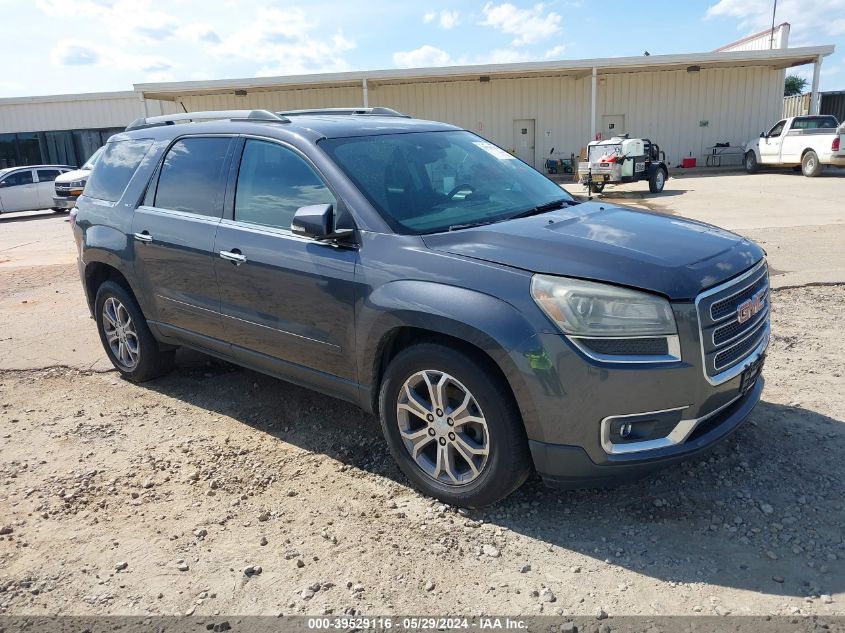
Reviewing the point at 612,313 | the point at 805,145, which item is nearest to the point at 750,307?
the point at 612,313

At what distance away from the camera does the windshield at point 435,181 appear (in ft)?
11.6

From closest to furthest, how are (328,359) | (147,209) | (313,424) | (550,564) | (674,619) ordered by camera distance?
(674,619), (550,564), (328,359), (313,424), (147,209)

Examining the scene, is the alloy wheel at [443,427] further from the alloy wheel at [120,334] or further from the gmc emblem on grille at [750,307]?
the alloy wheel at [120,334]

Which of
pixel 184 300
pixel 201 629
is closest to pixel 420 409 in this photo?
pixel 201 629

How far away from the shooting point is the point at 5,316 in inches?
304

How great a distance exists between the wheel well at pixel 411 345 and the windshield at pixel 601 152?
51.7 feet

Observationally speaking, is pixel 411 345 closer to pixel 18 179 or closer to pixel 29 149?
pixel 18 179

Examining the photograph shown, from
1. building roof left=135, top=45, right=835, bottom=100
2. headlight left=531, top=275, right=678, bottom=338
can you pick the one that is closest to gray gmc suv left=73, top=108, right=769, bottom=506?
headlight left=531, top=275, right=678, bottom=338

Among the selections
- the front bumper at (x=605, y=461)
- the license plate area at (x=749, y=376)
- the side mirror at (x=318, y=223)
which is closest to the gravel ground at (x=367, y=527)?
the front bumper at (x=605, y=461)

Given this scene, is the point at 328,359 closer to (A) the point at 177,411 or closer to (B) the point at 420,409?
(B) the point at 420,409

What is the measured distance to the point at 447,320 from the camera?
9.82 feet

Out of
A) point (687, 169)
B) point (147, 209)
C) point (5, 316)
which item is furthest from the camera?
point (687, 169)

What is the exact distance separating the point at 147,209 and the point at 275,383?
1548 mm

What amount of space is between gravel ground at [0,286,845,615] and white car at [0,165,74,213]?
20152 mm
